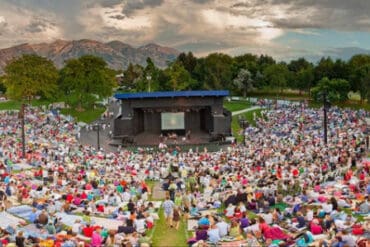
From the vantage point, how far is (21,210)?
17750mm

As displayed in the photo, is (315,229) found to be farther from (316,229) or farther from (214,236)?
(214,236)

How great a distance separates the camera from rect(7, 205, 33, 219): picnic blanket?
17380 millimetres

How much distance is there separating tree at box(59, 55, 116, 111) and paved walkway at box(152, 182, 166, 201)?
4588 centimetres

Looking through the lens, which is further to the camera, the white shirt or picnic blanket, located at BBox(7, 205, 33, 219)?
picnic blanket, located at BBox(7, 205, 33, 219)

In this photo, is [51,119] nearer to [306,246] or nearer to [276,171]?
[276,171]

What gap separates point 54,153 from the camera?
32.6 metres

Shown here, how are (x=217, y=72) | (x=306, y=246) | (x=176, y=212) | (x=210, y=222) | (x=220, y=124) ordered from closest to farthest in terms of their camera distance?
(x=306, y=246) < (x=210, y=222) < (x=176, y=212) < (x=220, y=124) < (x=217, y=72)

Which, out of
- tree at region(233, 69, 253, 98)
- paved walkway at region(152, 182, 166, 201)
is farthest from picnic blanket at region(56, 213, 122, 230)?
tree at region(233, 69, 253, 98)

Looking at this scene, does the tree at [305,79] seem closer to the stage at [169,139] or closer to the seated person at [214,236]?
the stage at [169,139]

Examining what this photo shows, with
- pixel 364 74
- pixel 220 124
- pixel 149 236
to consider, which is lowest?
pixel 149 236

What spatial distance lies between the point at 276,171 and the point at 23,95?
57.4 m

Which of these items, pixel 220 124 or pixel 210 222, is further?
pixel 220 124

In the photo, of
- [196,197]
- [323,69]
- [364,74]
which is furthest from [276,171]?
[323,69]

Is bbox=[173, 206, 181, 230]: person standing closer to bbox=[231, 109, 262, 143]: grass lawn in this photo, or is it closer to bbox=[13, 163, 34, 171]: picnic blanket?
bbox=[13, 163, 34, 171]: picnic blanket
